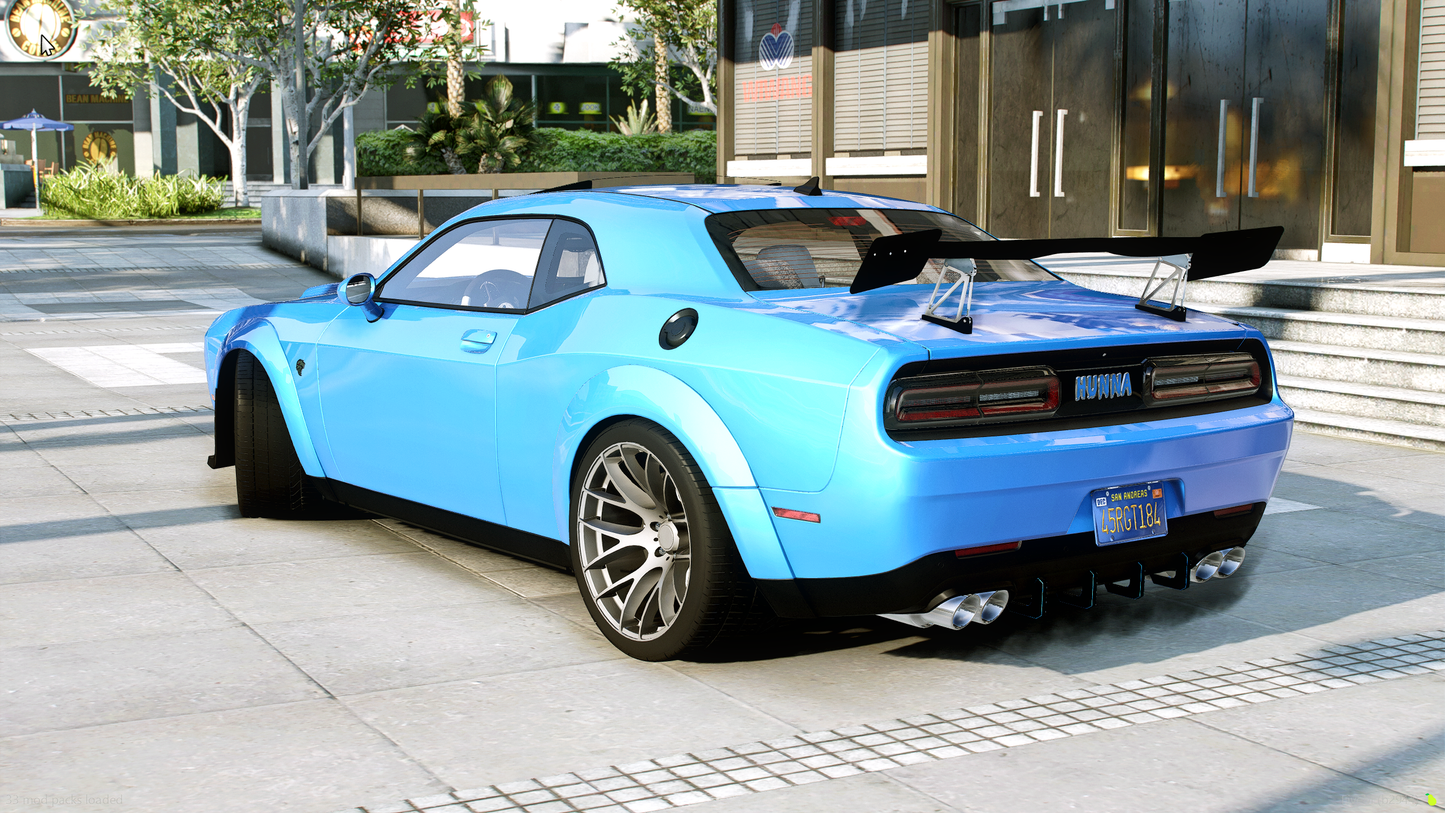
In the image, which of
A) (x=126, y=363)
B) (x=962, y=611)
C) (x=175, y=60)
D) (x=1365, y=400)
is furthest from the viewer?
(x=175, y=60)

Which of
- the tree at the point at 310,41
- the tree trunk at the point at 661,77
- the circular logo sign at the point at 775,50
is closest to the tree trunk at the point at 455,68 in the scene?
the tree at the point at 310,41

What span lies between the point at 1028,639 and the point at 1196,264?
4.20 feet

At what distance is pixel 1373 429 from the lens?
862cm

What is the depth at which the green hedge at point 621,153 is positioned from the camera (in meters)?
37.8

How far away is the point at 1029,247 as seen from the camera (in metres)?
4.20

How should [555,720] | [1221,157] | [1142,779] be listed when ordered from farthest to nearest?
[1221,157] < [555,720] < [1142,779]

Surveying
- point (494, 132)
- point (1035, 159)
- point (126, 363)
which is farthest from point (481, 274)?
point (494, 132)

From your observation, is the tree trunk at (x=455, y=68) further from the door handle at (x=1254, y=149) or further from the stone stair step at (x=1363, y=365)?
the stone stair step at (x=1363, y=365)

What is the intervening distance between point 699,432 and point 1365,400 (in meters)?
6.18

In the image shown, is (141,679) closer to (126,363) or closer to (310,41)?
(126,363)

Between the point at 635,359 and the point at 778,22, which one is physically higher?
the point at 778,22

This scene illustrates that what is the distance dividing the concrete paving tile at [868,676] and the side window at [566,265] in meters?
1.31

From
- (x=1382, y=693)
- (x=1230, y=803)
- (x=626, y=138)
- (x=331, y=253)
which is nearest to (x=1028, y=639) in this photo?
(x=1382, y=693)

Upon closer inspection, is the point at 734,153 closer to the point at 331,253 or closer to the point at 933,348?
the point at 331,253
